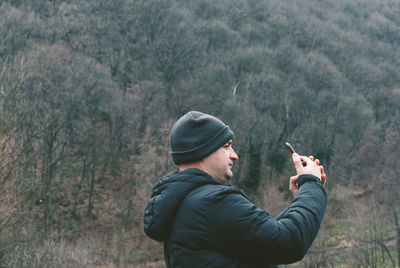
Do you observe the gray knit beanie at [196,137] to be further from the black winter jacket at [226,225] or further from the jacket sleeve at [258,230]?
the jacket sleeve at [258,230]

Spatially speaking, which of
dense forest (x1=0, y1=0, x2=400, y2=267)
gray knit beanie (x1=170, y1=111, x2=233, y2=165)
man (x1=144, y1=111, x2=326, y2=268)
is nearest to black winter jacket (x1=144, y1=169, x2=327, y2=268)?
man (x1=144, y1=111, x2=326, y2=268)

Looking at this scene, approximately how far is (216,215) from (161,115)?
31835 mm

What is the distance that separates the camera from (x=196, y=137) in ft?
5.68

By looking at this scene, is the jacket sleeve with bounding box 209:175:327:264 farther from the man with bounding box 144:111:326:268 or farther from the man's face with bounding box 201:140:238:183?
the man's face with bounding box 201:140:238:183

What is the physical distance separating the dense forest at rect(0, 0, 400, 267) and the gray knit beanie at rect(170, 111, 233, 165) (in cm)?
1052

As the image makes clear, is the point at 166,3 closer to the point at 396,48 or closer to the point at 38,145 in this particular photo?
the point at 38,145

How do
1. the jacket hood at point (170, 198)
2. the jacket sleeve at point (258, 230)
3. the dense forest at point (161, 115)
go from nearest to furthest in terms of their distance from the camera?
the jacket sleeve at point (258, 230) → the jacket hood at point (170, 198) → the dense forest at point (161, 115)

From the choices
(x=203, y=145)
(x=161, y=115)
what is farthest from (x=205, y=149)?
(x=161, y=115)

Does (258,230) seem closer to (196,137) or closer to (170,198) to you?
(170,198)

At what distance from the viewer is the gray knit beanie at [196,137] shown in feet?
5.67

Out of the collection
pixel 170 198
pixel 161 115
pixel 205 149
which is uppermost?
pixel 205 149

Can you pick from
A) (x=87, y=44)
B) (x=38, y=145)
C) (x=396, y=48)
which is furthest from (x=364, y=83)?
(x=38, y=145)

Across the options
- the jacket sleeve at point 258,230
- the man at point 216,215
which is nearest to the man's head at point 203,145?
the man at point 216,215

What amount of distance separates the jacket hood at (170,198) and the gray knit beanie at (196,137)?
3.6 inches
